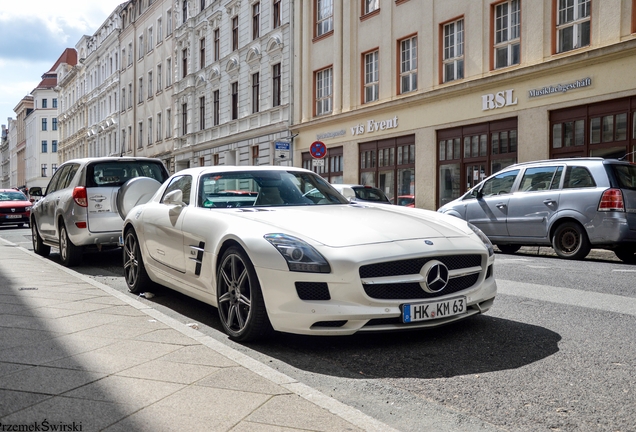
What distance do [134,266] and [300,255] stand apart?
3.53m

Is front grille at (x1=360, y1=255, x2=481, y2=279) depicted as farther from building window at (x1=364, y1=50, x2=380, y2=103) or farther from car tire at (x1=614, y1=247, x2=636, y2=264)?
building window at (x1=364, y1=50, x2=380, y2=103)

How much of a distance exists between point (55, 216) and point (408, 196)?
48.0 ft

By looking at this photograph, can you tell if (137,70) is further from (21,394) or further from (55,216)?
(21,394)

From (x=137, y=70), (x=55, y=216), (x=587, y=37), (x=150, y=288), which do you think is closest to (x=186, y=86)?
(x=137, y=70)

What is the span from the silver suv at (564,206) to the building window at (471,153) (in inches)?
248

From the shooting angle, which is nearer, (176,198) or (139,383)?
(139,383)

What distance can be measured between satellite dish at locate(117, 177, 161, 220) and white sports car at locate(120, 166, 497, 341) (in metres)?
3.56

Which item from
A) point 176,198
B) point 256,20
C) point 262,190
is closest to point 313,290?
point 262,190

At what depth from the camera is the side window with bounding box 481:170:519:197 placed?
13164 millimetres

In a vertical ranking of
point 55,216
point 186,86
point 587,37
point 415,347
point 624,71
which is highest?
point 186,86

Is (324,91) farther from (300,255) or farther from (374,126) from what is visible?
(300,255)

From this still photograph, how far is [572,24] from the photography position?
58.3 feet

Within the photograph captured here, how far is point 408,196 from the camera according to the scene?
23.8 m

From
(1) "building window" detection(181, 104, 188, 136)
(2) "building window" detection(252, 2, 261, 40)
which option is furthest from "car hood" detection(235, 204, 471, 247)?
(1) "building window" detection(181, 104, 188, 136)
